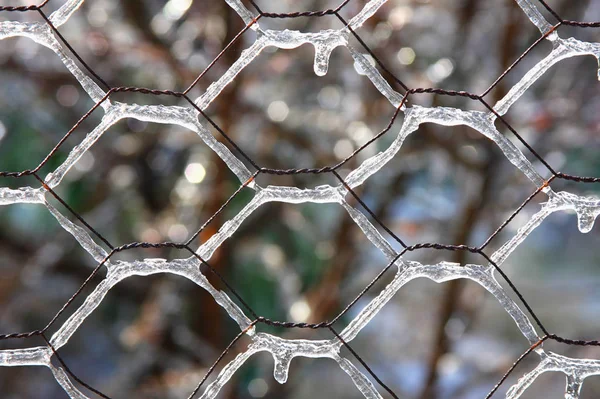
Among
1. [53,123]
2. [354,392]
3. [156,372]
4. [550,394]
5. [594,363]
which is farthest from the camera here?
[354,392]

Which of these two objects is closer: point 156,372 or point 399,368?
point 156,372

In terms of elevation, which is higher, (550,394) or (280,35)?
(280,35)

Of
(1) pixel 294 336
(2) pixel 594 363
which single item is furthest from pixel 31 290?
(2) pixel 594 363

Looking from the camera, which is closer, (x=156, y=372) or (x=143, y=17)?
(x=143, y=17)

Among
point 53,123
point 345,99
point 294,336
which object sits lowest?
point 294,336

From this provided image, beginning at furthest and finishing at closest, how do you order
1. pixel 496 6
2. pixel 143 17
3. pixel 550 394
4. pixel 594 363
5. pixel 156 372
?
pixel 550 394 < pixel 156 372 < pixel 496 6 < pixel 143 17 < pixel 594 363

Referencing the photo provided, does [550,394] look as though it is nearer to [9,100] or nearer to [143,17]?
[143,17]

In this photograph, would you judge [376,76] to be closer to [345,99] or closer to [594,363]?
[594,363]

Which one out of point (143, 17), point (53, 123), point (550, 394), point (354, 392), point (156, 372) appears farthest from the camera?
point (354, 392)

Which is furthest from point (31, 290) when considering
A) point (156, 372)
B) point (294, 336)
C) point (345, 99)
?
point (345, 99)
